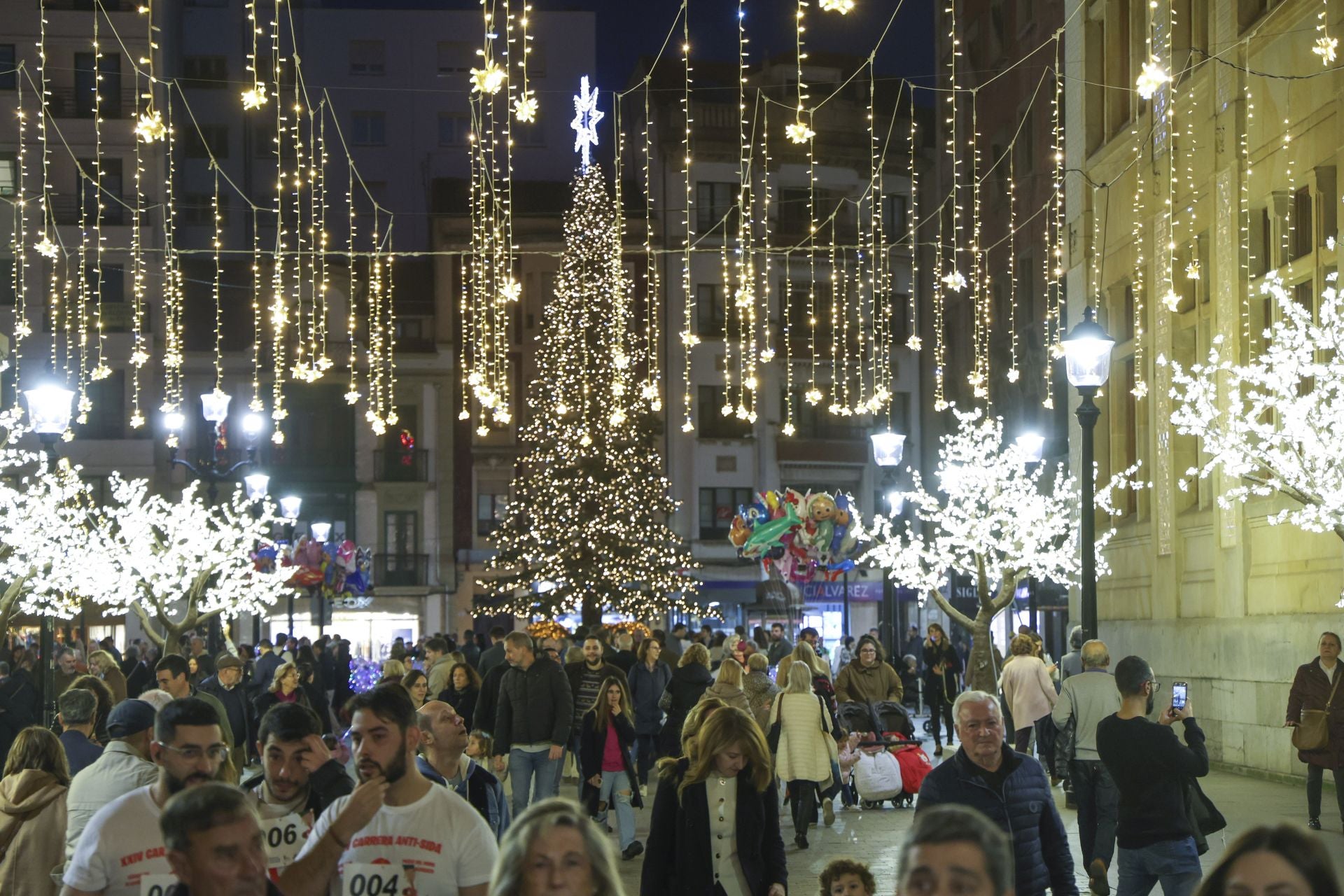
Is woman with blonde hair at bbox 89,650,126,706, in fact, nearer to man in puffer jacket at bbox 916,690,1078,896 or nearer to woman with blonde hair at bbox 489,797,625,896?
man in puffer jacket at bbox 916,690,1078,896

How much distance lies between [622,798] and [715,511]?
146 ft

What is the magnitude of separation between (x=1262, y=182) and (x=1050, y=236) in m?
16.7

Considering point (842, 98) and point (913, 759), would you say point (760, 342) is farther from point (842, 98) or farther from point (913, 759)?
point (913, 759)

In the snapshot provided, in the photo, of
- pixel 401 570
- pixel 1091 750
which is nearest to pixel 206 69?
pixel 401 570

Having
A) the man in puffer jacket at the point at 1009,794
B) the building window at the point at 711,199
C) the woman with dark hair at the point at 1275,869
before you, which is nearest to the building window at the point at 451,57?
the building window at the point at 711,199

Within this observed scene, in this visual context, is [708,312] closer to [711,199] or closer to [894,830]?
[711,199]

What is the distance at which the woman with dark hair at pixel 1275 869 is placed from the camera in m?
4.45

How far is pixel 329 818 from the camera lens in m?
6.45

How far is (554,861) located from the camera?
5234mm

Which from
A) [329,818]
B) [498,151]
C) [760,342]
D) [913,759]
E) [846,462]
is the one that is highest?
[498,151]

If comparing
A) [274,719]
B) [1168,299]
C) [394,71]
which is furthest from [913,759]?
[394,71]

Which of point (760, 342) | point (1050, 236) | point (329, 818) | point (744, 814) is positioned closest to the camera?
point (329, 818)

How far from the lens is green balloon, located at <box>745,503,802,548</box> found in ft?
106

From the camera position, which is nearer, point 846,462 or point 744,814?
point 744,814
